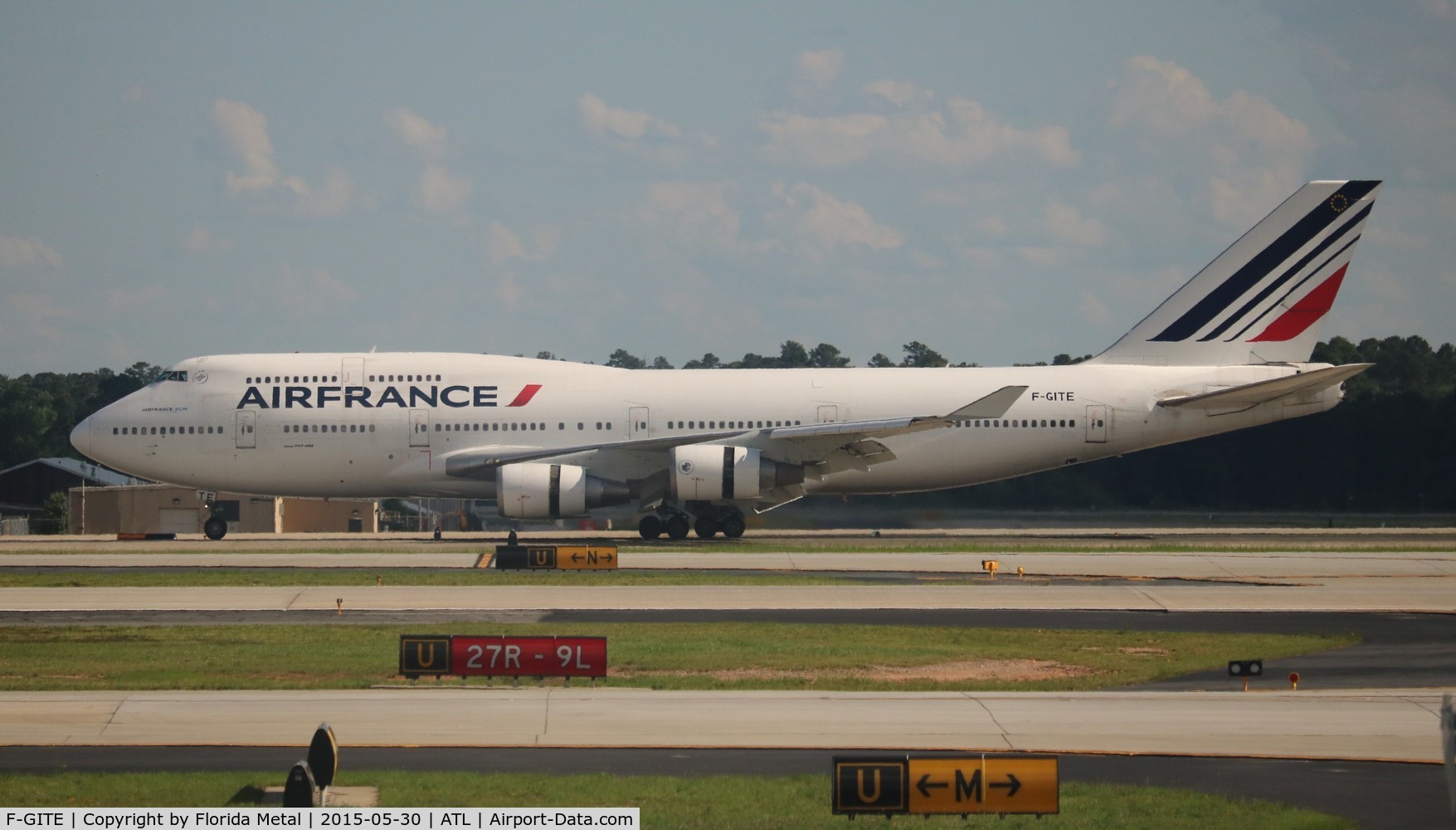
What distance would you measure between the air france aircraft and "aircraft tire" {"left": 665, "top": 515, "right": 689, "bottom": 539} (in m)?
0.06

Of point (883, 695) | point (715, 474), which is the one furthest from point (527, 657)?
point (715, 474)

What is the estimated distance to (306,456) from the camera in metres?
44.4

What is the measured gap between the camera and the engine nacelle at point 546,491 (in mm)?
41812

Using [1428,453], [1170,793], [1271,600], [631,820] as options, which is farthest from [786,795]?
[1428,453]

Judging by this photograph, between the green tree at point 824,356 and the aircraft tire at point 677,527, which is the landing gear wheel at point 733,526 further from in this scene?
the green tree at point 824,356

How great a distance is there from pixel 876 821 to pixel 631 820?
215 cm

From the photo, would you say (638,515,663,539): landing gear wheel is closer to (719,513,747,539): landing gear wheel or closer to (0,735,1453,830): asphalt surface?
(719,513,747,539): landing gear wheel

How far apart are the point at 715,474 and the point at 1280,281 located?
1896 cm

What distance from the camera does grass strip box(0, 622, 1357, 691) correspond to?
62.1 ft

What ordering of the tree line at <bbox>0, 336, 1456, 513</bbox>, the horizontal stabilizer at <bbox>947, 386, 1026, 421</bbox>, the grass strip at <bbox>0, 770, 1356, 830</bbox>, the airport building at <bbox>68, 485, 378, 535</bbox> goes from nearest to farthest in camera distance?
the grass strip at <bbox>0, 770, 1356, 830</bbox>
the horizontal stabilizer at <bbox>947, 386, 1026, 421</bbox>
the tree line at <bbox>0, 336, 1456, 513</bbox>
the airport building at <bbox>68, 485, 378, 535</bbox>

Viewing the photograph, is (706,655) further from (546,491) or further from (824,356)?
(824,356)

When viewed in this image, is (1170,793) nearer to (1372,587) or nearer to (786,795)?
(786,795)

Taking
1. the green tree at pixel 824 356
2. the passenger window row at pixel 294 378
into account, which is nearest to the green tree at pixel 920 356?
the green tree at pixel 824 356

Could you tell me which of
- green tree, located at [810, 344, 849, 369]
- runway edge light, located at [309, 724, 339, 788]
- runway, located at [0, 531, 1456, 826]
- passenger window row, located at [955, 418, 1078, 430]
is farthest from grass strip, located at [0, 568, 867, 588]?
green tree, located at [810, 344, 849, 369]
